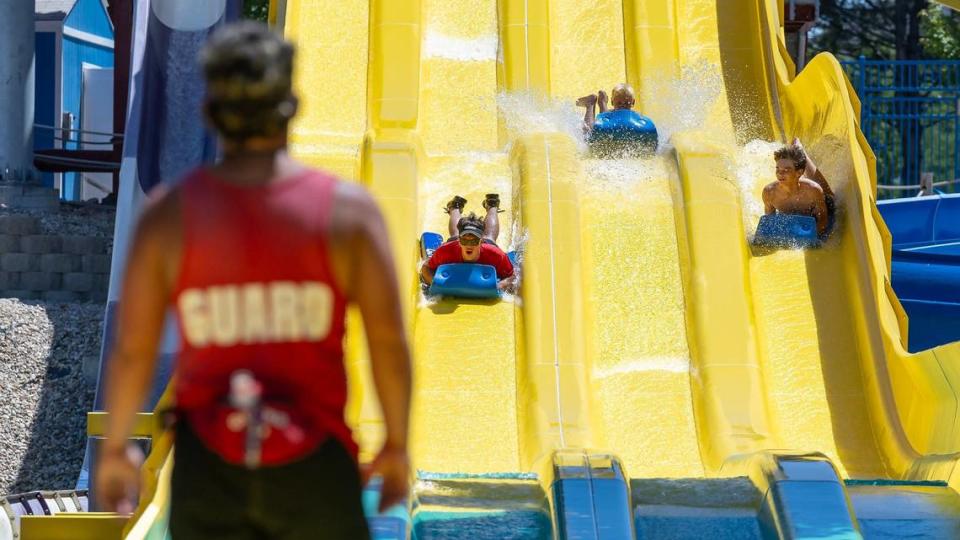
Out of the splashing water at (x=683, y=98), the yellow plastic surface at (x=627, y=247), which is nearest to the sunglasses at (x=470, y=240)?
the yellow plastic surface at (x=627, y=247)

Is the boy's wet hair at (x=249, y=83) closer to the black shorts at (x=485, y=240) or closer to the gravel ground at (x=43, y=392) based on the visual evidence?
the black shorts at (x=485, y=240)

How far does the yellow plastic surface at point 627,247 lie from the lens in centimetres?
641

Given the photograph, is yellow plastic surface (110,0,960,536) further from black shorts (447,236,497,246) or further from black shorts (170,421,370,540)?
black shorts (170,421,370,540)

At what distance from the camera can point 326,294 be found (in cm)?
232

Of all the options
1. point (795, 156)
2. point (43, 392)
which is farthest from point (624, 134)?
point (43, 392)

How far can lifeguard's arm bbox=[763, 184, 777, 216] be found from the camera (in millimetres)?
7837

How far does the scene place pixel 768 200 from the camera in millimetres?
7887

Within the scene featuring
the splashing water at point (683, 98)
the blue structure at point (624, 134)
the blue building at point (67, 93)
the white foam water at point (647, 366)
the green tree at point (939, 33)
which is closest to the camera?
the white foam water at point (647, 366)

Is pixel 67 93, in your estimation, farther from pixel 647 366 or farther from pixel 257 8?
pixel 647 366

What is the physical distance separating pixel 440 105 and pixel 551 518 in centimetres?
461

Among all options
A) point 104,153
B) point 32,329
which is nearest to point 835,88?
point 32,329

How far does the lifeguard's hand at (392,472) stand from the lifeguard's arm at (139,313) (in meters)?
0.38

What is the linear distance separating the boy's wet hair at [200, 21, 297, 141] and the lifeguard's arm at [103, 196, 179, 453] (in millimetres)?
155

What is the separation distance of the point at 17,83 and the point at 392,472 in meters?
9.48
